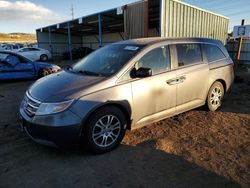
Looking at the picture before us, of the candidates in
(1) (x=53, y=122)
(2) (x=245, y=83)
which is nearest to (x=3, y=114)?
(1) (x=53, y=122)

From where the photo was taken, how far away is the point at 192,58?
4664mm

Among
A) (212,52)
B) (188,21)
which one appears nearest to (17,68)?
(212,52)

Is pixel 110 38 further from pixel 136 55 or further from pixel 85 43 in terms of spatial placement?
pixel 136 55

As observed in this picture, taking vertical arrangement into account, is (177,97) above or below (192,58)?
below

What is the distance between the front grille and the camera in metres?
3.29

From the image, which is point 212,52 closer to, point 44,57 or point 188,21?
point 188,21

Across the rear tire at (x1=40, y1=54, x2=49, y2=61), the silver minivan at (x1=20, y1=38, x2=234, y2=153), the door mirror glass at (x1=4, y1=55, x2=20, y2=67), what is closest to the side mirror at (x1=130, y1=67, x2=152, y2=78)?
the silver minivan at (x1=20, y1=38, x2=234, y2=153)

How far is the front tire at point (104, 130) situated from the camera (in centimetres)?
330

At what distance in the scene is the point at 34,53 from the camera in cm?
2088

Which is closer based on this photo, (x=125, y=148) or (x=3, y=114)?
(x=125, y=148)

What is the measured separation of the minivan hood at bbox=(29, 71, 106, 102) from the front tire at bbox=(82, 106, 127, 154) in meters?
0.44

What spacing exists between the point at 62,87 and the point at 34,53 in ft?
63.0

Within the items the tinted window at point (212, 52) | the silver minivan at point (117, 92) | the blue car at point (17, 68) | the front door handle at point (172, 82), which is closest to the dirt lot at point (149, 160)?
the silver minivan at point (117, 92)

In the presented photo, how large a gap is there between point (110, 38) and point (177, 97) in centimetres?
2509
